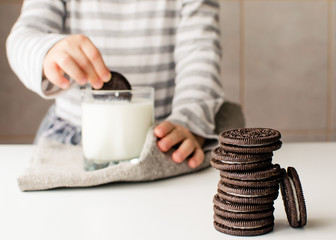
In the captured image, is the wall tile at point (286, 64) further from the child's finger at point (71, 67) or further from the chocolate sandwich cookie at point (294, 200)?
the chocolate sandwich cookie at point (294, 200)

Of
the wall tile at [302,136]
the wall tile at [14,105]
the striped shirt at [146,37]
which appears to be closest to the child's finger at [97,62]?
the striped shirt at [146,37]

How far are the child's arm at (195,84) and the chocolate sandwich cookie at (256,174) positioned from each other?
262mm

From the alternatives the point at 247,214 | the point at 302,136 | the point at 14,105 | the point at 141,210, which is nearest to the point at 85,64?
the point at 141,210

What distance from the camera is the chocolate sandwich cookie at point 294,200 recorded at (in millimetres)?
479

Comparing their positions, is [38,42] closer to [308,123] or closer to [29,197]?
[29,197]

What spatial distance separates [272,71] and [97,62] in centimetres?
118

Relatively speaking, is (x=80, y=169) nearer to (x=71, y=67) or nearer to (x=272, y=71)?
(x=71, y=67)

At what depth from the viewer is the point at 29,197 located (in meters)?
0.63

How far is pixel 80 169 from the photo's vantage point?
0.75m

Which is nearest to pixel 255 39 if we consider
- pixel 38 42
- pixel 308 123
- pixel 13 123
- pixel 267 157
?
pixel 308 123

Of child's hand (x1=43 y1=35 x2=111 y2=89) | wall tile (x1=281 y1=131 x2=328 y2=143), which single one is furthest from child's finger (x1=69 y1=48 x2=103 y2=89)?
wall tile (x1=281 y1=131 x2=328 y2=143)

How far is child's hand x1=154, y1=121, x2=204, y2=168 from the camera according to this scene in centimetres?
74

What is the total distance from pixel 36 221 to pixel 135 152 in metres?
0.24

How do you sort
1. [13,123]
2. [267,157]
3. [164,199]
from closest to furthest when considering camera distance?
[267,157] → [164,199] → [13,123]
